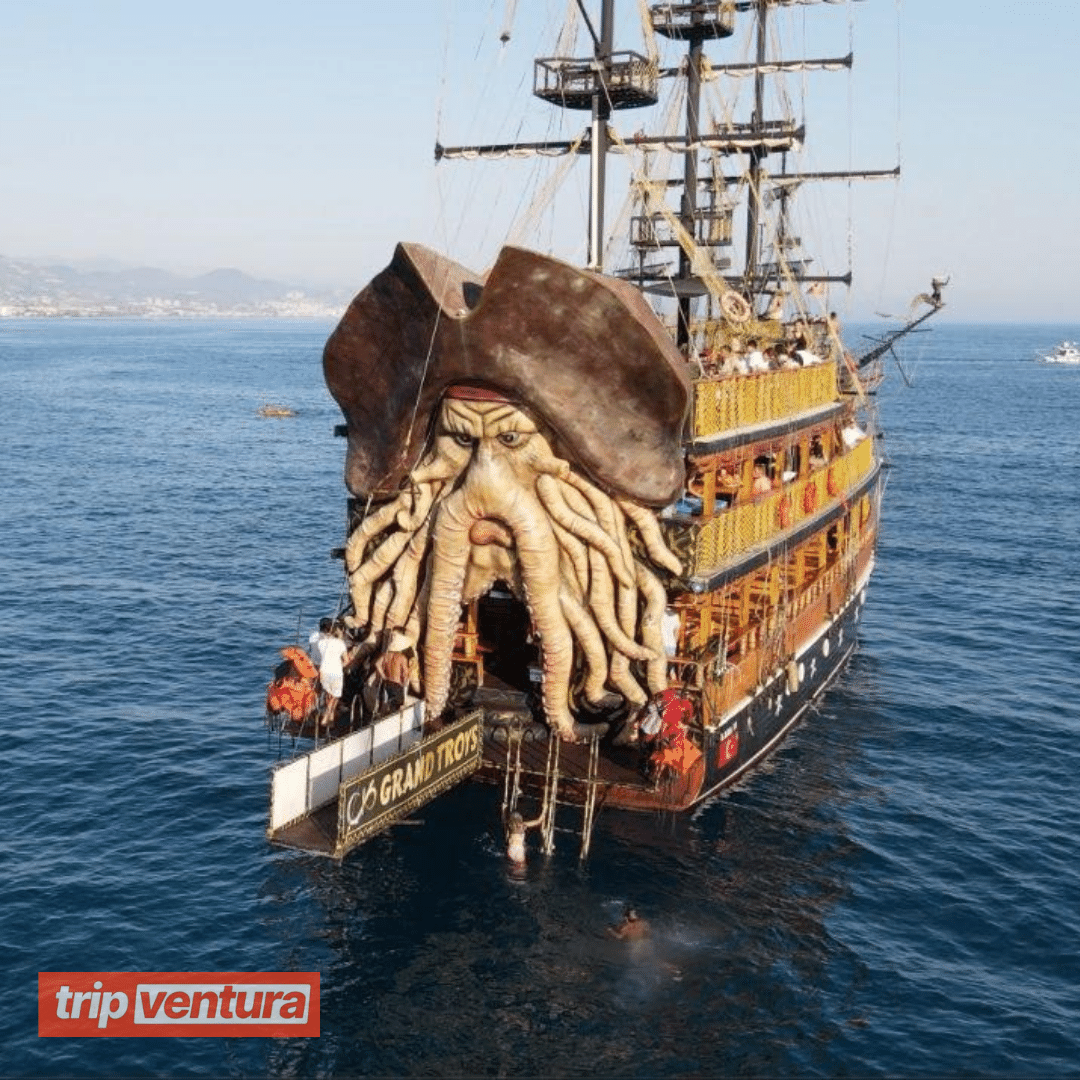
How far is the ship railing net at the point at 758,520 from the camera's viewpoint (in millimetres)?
24406

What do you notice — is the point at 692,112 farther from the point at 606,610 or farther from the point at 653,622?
the point at 606,610

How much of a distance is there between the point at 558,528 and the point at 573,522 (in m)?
0.43

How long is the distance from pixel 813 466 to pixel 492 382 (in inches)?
706

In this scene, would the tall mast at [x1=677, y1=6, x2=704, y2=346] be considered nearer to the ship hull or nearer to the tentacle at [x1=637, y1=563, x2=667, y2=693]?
the ship hull

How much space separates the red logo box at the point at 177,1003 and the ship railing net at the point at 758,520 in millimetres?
10947

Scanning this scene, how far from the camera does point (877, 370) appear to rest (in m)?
58.3

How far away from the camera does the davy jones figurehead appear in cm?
2250

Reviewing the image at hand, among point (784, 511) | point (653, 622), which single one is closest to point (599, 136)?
point (784, 511)

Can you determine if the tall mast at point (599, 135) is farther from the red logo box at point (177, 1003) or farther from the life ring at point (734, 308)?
the red logo box at point (177, 1003)

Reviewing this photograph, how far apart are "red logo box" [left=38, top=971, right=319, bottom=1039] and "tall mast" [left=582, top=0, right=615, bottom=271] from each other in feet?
55.7

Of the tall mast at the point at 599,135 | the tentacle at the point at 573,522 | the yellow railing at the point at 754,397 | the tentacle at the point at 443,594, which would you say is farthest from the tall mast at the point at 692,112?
the tentacle at the point at 443,594

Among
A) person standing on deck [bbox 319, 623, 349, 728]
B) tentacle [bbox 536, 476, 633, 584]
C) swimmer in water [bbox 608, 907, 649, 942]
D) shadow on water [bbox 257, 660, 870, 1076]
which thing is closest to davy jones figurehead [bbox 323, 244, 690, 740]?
tentacle [bbox 536, 476, 633, 584]

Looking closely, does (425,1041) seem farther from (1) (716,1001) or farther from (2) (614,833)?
(2) (614,833)

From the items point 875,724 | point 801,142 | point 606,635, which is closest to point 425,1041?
point 606,635
